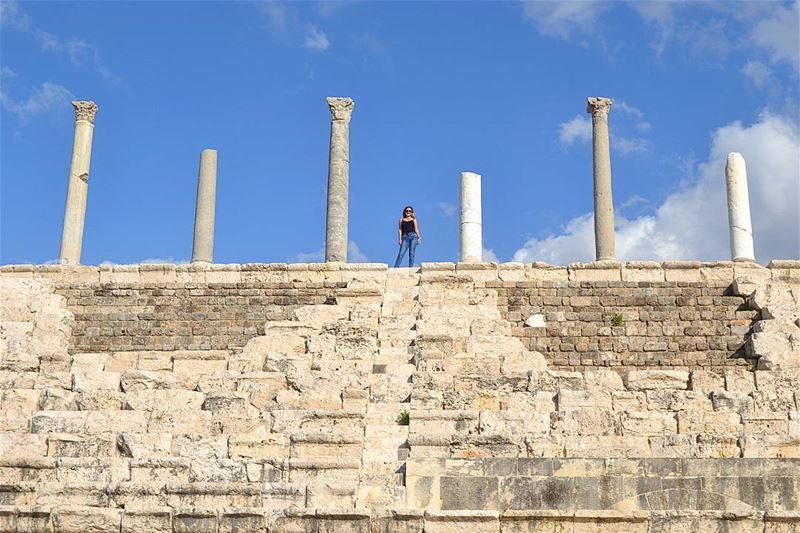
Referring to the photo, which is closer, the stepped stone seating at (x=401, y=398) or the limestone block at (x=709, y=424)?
the stepped stone seating at (x=401, y=398)

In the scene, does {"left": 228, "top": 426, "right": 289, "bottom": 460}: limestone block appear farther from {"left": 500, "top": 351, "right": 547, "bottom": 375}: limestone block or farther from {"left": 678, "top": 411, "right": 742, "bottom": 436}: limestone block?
{"left": 678, "top": 411, "right": 742, "bottom": 436}: limestone block

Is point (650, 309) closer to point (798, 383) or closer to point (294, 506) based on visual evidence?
point (798, 383)

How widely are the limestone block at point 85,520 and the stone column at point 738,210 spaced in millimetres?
15151

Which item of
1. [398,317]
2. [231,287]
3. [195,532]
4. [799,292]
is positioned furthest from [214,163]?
[195,532]

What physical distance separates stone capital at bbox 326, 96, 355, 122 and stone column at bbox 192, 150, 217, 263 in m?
2.87

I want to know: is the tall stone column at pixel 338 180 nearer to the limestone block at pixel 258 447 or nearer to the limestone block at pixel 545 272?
the limestone block at pixel 545 272

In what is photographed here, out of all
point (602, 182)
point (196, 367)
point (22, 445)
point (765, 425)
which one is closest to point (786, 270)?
point (602, 182)

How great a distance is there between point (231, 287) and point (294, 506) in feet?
32.1

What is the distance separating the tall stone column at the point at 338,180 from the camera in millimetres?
25750

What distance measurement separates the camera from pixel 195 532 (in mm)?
13531

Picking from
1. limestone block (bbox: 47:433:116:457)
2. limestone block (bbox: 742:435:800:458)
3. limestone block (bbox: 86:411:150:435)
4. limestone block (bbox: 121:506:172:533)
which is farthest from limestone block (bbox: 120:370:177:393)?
limestone block (bbox: 742:435:800:458)

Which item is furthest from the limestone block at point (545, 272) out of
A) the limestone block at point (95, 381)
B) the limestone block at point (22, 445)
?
the limestone block at point (22, 445)

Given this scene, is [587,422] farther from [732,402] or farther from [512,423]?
[732,402]

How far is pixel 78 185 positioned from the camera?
27438mm
